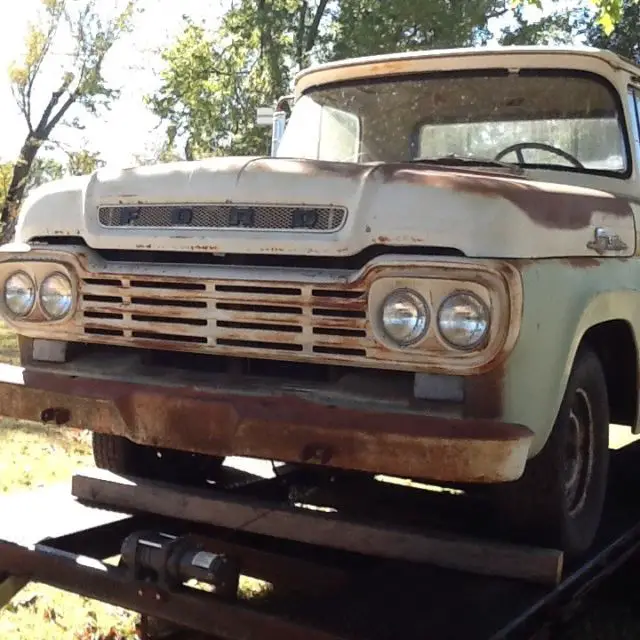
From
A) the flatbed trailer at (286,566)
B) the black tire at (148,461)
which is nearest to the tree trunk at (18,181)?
the black tire at (148,461)

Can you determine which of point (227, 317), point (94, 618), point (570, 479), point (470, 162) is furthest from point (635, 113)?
point (94, 618)

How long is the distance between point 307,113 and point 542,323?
2.43 metres

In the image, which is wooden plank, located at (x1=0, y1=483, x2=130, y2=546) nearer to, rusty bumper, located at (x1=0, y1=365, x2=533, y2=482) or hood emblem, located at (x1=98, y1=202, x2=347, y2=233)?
rusty bumper, located at (x1=0, y1=365, x2=533, y2=482)

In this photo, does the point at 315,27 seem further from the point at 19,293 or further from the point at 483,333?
the point at 483,333

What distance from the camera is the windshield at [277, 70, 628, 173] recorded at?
165 inches

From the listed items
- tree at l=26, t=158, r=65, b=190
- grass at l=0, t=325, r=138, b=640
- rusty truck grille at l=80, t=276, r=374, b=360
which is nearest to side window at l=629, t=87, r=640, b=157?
rusty truck grille at l=80, t=276, r=374, b=360

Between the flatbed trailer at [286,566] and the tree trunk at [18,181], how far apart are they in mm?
19609

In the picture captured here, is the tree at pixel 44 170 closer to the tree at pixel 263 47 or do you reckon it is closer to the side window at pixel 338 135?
the tree at pixel 263 47

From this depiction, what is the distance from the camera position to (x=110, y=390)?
312 centimetres

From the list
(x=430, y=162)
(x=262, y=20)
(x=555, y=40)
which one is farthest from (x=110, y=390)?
(x=555, y=40)

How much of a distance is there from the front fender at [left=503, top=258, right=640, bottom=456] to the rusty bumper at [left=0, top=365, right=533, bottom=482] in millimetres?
151

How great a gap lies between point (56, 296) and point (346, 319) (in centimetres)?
111

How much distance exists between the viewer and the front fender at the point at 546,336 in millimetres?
2803

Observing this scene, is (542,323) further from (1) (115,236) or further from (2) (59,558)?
(2) (59,558)
